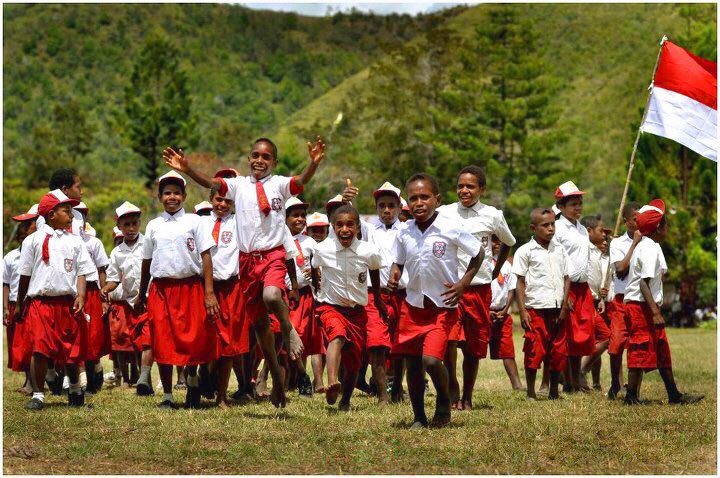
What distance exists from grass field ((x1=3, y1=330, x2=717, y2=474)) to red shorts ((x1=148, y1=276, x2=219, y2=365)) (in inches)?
21.9

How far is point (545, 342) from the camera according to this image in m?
10.8

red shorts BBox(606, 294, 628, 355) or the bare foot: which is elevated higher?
red shorts BBox(606, 294, 628, 355)

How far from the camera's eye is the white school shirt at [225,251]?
32.3ft

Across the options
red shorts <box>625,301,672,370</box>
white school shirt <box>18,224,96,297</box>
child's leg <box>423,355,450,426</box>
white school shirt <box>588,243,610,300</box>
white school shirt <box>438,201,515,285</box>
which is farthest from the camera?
white school shirt <box>588,243,610,300</box>

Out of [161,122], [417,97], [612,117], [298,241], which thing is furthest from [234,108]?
[298,241]

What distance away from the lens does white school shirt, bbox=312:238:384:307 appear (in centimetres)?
962

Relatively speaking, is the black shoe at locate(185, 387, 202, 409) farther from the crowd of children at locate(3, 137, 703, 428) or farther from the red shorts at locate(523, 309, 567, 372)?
the red shorts at locate(523, 309, 567, 372)

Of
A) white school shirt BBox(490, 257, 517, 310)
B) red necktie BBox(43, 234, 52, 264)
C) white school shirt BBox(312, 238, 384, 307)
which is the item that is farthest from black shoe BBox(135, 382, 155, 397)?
white school shirt BBox(490, 257, 517, 310)

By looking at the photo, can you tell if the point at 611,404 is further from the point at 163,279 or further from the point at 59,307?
the point at 59,307

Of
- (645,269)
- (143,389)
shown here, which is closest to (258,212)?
(143,389)

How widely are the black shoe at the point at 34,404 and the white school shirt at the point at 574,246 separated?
18.5 ft

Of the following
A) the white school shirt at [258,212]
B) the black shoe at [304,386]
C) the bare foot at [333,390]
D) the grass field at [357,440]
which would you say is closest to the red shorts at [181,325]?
the grass field at [357,440]

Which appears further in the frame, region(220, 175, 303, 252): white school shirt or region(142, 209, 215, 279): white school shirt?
region(142, 209, 215, 279): white school shirt

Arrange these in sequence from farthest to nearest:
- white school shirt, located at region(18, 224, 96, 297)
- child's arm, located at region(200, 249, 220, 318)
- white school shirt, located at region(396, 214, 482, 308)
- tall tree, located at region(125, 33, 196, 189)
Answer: tall tree, located at region(125, 33, 196, 189), white school shirt, located at region(18, 224, 96, 297), child's arm, located at region(200, 249, 220, 318), white school shirt, located at region(396, 214, 482, 308)
